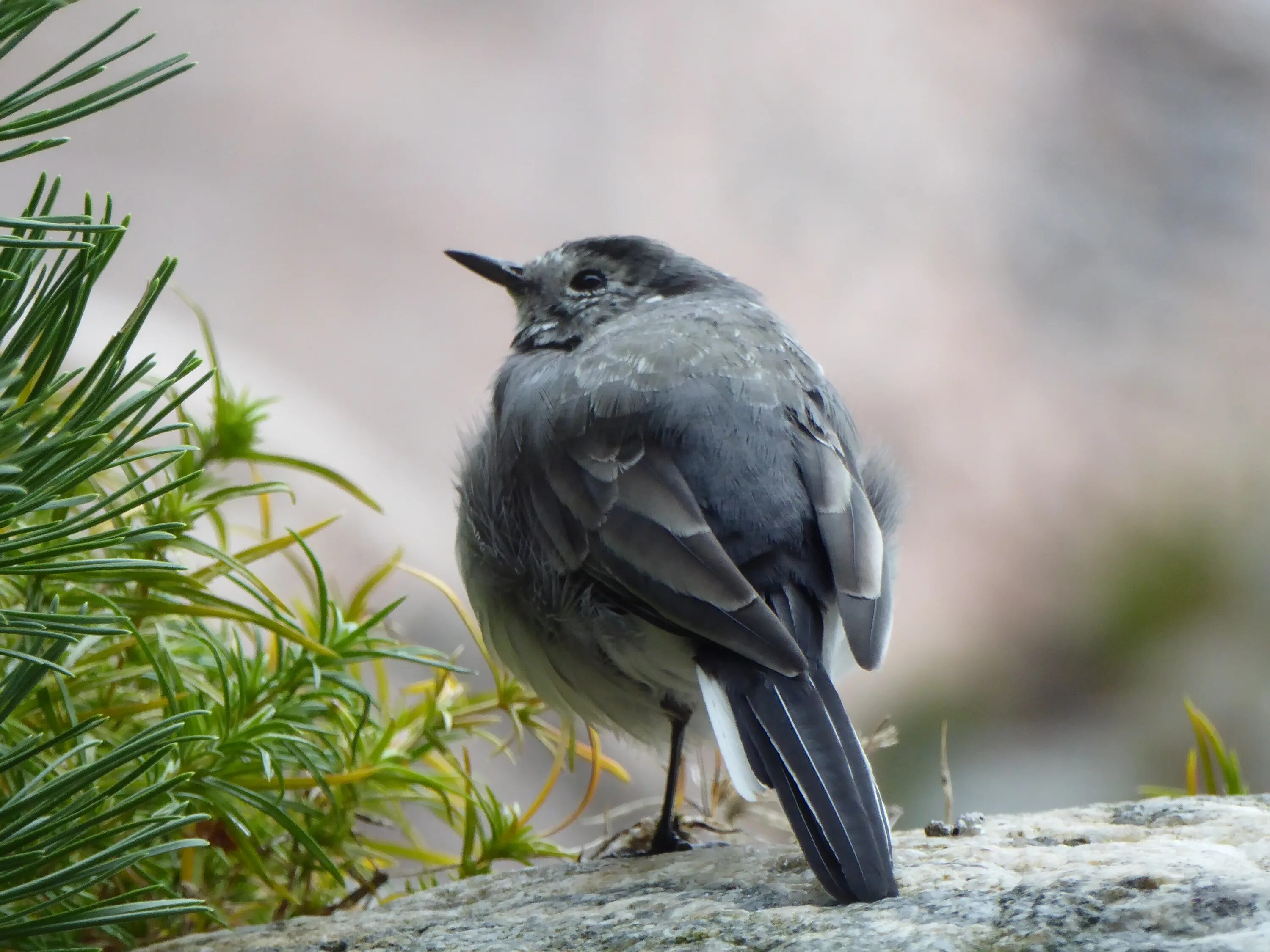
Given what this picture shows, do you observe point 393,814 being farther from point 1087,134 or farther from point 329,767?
point 1087,134

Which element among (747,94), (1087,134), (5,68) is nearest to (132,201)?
(5,68)

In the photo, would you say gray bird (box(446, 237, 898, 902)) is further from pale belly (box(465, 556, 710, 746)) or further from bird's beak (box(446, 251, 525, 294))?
bird's beak (box(446, 251, 525, 294))

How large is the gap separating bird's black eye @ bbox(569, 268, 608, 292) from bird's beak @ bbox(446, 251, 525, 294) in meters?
0.15

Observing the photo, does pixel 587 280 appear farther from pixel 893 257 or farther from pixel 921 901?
pixel 893 257

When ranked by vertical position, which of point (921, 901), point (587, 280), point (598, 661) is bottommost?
point (921, 901)

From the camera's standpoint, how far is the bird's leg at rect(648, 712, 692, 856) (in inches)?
96.3

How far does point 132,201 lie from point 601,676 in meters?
5.33

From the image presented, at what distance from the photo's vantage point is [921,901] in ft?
5.09

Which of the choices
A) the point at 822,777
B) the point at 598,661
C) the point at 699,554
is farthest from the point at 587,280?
the point at 822,777

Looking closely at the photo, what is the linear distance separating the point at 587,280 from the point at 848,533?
144cm

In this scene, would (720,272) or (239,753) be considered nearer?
(239,753)

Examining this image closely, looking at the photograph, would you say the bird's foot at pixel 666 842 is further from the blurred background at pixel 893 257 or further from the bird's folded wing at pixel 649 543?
the blurred background at pixel 893 257

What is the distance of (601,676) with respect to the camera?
239 centimetres

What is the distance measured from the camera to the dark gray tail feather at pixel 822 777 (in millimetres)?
1629
